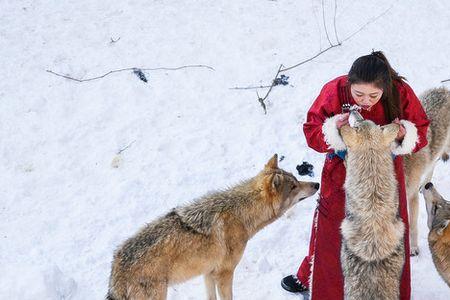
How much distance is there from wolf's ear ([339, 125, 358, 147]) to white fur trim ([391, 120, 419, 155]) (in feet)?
1.62

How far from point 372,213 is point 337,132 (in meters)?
0.75

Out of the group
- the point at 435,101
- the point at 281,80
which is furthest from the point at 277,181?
the point at 281,80

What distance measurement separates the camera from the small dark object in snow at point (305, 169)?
7.14 meters

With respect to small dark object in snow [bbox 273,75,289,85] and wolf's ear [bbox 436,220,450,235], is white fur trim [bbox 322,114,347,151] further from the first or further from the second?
small dark object in snow [bbox 273,75,289,85]

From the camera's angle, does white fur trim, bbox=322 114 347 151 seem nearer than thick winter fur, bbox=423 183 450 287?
Yes

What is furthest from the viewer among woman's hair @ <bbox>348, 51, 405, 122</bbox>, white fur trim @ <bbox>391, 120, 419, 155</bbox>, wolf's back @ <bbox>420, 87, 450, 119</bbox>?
wolf's back @ <bbox>420, 87, 450, 119</bbox>

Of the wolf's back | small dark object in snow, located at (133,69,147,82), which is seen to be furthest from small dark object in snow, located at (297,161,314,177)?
small dark object in snow, located at (133,69,147,82)

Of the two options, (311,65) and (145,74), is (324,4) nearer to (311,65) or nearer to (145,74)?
(311,65)

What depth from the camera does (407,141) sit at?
4164mm

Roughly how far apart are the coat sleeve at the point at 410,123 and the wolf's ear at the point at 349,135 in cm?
52

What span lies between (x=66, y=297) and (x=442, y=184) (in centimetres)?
539

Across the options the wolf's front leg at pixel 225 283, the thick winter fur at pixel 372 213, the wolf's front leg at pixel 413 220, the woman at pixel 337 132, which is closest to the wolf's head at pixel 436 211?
the woman at pixel 337 132

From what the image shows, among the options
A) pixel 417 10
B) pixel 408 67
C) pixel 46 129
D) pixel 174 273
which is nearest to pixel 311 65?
pixel 408 67

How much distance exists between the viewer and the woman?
4.08 meters
